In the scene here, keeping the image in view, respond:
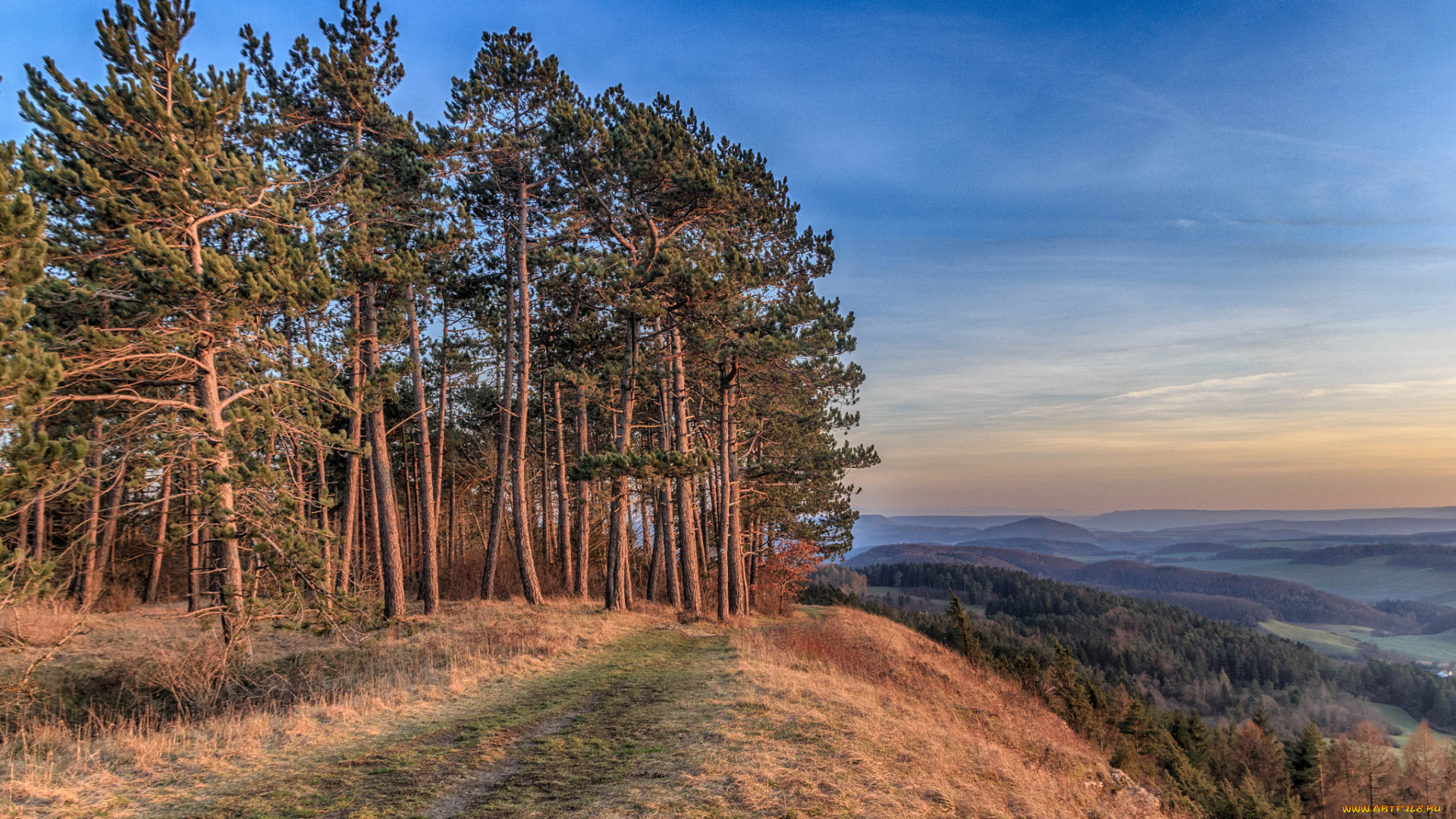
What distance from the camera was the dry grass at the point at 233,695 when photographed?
6348mm

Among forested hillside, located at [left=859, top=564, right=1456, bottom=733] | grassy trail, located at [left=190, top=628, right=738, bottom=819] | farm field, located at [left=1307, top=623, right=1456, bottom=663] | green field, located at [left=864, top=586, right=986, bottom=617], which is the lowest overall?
farm field, located at [left=1307, top=623, right=1456, bottom=663]

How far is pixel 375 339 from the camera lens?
663 inches

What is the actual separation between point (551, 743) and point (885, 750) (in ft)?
13.9

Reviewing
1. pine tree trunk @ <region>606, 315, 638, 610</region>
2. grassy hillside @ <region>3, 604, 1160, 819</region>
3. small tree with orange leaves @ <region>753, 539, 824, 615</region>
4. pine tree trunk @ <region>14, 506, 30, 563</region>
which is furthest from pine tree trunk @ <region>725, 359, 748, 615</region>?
pine tree trunk @ <region>14, 506, 30, 563</region>

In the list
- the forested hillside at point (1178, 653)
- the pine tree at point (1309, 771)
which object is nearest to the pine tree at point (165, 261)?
the pine tree at point (1309, 771)

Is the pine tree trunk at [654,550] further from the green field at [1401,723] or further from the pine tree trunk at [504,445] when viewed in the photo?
the green field at [1401,723]

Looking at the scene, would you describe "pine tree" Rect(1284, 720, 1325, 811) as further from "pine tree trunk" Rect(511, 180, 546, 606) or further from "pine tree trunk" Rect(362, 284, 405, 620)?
"pine tree trunk" Rect(362, 284, 405, 620)

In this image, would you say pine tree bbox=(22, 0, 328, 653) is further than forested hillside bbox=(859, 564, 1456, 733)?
No

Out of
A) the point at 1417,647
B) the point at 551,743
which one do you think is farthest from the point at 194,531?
the point at 1417,647

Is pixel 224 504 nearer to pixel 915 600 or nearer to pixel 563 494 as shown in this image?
pixel 563 494

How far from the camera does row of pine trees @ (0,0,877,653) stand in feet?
32.9

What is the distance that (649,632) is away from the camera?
699 inches

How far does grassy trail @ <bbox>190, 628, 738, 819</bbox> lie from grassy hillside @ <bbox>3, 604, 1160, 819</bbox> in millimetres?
35

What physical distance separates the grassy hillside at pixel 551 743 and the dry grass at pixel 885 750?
1.6 inches
